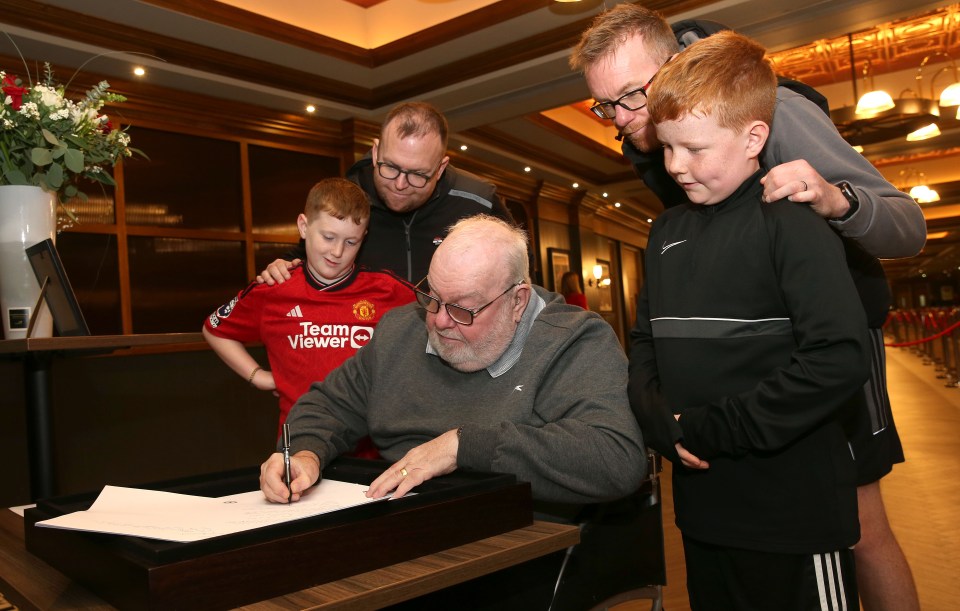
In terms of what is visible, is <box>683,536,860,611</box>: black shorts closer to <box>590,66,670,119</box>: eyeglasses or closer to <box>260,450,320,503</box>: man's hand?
<box>260,450,320,503</box>: man's hand

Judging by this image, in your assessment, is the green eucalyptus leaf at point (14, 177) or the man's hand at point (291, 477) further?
the green eucalyptus leaf at point (14, 177)

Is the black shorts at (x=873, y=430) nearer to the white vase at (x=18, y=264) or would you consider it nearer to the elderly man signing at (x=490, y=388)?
the elderly man signing at (x=490, y=388)

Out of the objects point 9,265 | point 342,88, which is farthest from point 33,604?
point 342,88

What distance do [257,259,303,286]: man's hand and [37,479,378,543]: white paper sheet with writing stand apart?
111 centimetres

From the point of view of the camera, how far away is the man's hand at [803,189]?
1227 mm

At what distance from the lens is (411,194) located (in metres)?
2.43

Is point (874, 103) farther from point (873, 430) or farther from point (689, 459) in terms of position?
point (689, 459)

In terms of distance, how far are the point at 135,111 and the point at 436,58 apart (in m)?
2.25

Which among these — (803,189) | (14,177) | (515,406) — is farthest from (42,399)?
(803,189)

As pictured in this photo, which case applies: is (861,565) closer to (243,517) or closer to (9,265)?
(243,517)

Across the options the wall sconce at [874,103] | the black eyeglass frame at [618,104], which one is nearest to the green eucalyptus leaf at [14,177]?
the black eyeglass frame at [618,104]

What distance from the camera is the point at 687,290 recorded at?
4.50 feet

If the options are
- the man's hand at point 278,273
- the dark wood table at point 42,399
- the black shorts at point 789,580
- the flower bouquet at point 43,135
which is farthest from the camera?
the man's hand at point 278,273

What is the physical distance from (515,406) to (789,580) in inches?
23.1
